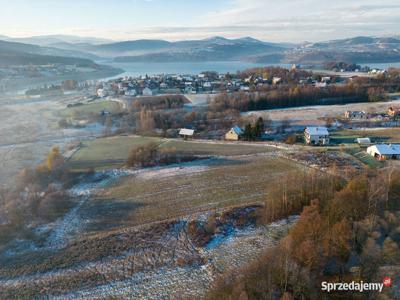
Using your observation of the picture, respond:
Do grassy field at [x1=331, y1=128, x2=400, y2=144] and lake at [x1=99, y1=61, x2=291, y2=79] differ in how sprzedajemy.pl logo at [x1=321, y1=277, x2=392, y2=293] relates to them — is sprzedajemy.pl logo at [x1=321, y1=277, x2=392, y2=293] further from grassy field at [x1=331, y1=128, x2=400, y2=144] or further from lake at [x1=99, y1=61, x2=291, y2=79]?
lake at [x1=99, y1=61, x2=291, y2=79]

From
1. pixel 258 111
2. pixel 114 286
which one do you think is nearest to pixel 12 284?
pixel 114 286

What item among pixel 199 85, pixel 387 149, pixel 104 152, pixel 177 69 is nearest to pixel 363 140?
pixel 387 149

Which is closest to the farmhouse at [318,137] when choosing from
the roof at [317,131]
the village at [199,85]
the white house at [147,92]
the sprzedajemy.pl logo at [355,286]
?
the roof at [317,131]

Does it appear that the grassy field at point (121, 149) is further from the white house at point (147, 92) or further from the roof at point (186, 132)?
the white house at point (147, 92)

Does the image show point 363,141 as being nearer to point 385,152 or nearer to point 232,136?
point 385,152

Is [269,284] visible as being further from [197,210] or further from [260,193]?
[260,193]

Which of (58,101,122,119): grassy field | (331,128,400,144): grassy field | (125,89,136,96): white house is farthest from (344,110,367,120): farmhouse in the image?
(125,89,136,96): white house
